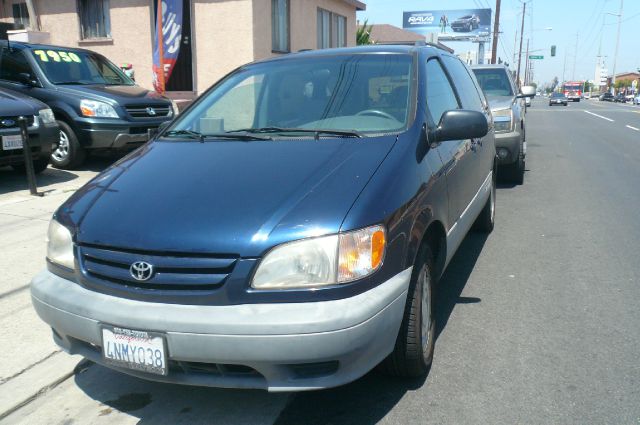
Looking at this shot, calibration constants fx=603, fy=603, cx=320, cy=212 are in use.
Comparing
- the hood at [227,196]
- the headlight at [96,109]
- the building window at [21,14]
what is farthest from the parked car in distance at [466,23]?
the hood at [227,196]

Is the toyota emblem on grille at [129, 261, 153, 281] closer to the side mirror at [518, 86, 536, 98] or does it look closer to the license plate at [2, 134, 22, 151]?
the license plate at [2, 134, 22, 151]

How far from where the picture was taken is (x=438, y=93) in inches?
161

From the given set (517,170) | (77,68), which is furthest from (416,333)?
(77,68)

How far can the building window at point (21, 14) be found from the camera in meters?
16.4

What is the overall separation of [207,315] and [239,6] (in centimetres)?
1199

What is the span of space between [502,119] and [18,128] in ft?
20.4

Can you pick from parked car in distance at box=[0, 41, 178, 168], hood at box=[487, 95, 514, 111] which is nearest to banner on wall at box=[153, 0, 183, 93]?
parked car in distance at box=[0, 41, 178, 168]

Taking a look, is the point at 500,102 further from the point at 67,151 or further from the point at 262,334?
the point at 262,334

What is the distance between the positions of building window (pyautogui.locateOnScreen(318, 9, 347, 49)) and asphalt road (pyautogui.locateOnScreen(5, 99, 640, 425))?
13673 mm

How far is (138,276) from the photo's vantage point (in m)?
2.58

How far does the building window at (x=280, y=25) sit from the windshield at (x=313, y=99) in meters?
10.9

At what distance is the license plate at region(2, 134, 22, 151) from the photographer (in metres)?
6.98

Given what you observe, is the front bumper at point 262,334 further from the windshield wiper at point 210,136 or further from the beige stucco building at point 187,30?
the beige stucco building at point 187,30

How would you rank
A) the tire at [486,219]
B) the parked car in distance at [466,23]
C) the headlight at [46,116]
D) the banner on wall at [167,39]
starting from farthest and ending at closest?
1. the parked car in distance at [466,23]
2. the banner on wall at [167,39]
3. the headlight at [46,116]
4. the tire at [486,219]
